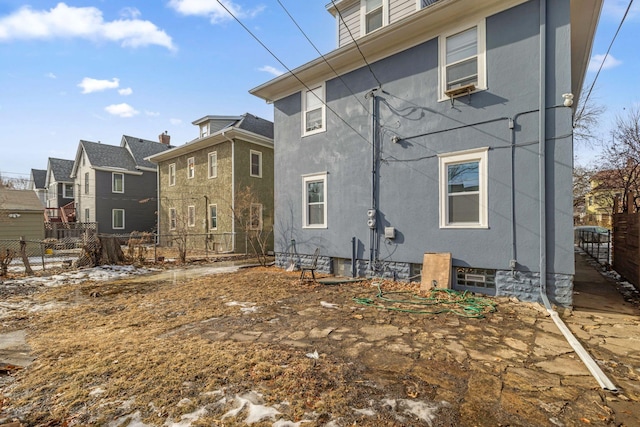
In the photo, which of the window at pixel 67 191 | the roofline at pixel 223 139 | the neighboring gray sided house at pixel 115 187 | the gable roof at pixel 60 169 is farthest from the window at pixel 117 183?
the window at pixel 67 191

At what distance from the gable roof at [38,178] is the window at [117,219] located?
18314 millimetres

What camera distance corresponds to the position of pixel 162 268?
415 inches

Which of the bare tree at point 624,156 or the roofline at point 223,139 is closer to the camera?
the bare tree at point 624,156

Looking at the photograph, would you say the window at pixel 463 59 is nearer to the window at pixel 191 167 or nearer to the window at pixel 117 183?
the window at pixel 191 167

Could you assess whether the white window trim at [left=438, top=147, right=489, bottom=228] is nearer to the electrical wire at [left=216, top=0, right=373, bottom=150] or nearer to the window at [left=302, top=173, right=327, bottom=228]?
the electrical wire at [left=216, top=0, right=373, bottom=150]

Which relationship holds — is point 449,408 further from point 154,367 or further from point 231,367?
point 154,367

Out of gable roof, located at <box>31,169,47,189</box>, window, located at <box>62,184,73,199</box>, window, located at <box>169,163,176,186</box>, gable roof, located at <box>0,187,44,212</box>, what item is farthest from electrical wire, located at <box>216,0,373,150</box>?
gable roof, located at <box>31,169,47,189</box>

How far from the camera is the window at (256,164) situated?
50.3 feet

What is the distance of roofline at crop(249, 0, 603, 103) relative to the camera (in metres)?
6.01

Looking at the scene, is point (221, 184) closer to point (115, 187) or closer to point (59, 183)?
point (115, 187)

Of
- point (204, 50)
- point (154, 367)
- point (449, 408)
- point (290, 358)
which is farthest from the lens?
point (204, 50)

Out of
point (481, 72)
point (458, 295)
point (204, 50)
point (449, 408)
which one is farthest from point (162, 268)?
point (481, 72)

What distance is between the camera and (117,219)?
72.3ft

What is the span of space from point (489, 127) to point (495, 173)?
3.17 ft
